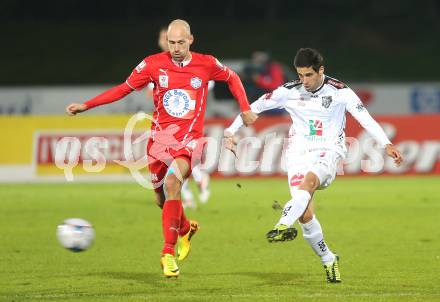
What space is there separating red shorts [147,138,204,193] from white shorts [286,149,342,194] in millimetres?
1067

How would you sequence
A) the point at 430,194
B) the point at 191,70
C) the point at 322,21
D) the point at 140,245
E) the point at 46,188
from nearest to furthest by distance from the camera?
the point at 191,70 → the point at 140,245 → the point at 430,194 → the point at 46,188 → the point at 322,21

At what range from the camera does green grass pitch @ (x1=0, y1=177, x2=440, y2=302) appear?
30.1 ft

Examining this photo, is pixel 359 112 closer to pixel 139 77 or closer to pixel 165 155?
pixel 165 155

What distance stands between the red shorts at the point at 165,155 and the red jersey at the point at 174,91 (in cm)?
9

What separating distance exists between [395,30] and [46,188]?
25421mm

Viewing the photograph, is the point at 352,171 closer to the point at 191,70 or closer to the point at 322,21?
the point at 191,70

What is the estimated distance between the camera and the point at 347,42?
142 ft

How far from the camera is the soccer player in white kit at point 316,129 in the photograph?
30.3 feet

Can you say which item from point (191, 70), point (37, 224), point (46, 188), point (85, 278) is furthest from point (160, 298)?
point (46, 188)

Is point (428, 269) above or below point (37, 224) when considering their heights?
above

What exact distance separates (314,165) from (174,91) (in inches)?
63.7

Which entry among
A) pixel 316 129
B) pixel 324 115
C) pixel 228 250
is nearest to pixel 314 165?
pixel 316 129

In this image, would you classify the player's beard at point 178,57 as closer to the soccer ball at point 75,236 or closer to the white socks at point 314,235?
the soccer ball at point 75,236

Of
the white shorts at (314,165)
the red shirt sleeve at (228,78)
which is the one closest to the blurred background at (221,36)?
the red shirt sleeve at (228,78)
